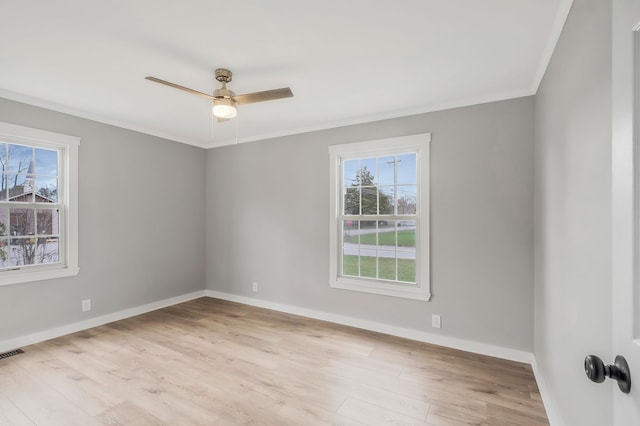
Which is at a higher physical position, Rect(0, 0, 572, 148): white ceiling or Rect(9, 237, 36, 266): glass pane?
Rect(0, 0, 572, 148): white ceiling

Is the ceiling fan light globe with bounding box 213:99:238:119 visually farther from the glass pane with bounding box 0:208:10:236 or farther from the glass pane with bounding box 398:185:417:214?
the glass pane with bounding box 0:208:10:236

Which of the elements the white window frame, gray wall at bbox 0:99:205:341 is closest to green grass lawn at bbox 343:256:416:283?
gray wall at bbox 0:99:205:341

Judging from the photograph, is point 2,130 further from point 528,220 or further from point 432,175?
point 528,220

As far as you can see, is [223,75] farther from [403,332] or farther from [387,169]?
[403,332]

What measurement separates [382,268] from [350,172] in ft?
4.18

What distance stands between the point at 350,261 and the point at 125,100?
10.2 ft

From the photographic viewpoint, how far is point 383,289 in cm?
358

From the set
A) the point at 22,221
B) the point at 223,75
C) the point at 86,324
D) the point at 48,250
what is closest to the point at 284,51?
the point at 223,75

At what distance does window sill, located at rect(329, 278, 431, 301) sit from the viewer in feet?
11.0

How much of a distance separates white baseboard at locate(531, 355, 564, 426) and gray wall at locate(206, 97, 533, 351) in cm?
33

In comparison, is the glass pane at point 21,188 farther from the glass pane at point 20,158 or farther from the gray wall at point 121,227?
the gray wall at point 121,227

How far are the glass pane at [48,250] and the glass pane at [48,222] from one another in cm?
8

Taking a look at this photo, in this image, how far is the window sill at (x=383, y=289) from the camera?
11.0 ft

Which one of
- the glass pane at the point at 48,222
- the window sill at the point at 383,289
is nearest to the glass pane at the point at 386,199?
the window sill at the point at 383,289
